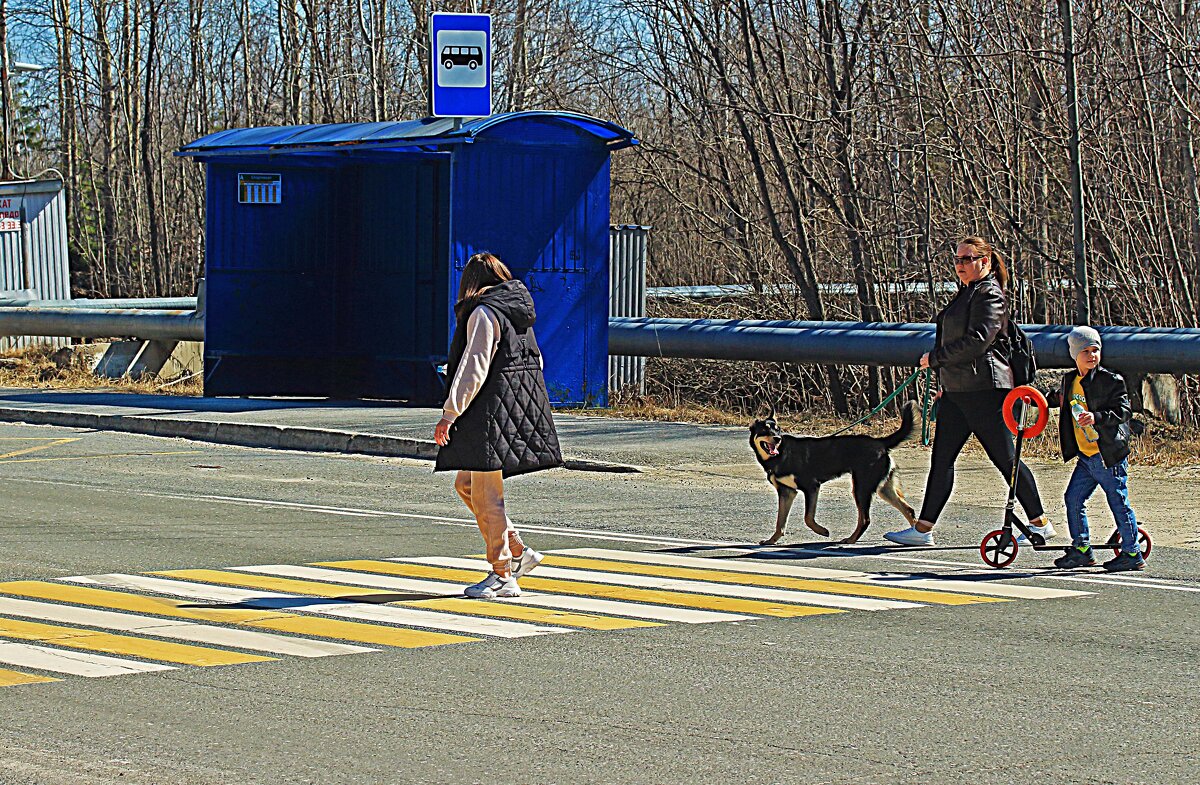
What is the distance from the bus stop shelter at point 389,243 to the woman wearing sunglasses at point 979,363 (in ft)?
28.5

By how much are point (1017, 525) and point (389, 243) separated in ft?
38.6

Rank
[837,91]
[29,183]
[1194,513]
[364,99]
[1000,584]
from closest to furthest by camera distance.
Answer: [1000,584], [1194,513], [837,91], [29,183], [364,99]

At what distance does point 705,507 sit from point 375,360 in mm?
8959

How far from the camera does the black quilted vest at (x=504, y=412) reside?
336 inches

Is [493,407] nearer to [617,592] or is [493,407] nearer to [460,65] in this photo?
[617,592]

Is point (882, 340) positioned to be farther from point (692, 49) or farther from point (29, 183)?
point (29, 183)

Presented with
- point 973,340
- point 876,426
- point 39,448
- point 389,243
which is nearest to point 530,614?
point 973,340

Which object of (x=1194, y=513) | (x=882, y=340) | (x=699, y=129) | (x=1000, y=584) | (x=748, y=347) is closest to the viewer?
(x=1000, y=584)

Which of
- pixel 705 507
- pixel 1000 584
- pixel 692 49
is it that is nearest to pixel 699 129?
pixel 692 49

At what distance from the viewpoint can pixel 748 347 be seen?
60.8 ft

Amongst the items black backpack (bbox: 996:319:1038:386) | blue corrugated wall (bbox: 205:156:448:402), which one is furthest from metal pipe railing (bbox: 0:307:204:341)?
black backpack (bbox: 996:319:1038:386)

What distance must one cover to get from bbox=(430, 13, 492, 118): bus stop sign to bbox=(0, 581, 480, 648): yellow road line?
10.2 m

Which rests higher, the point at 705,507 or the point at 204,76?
the point at 204,76

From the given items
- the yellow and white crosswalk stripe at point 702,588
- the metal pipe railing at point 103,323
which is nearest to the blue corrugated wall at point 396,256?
the metal pipe railing at point 103,323
